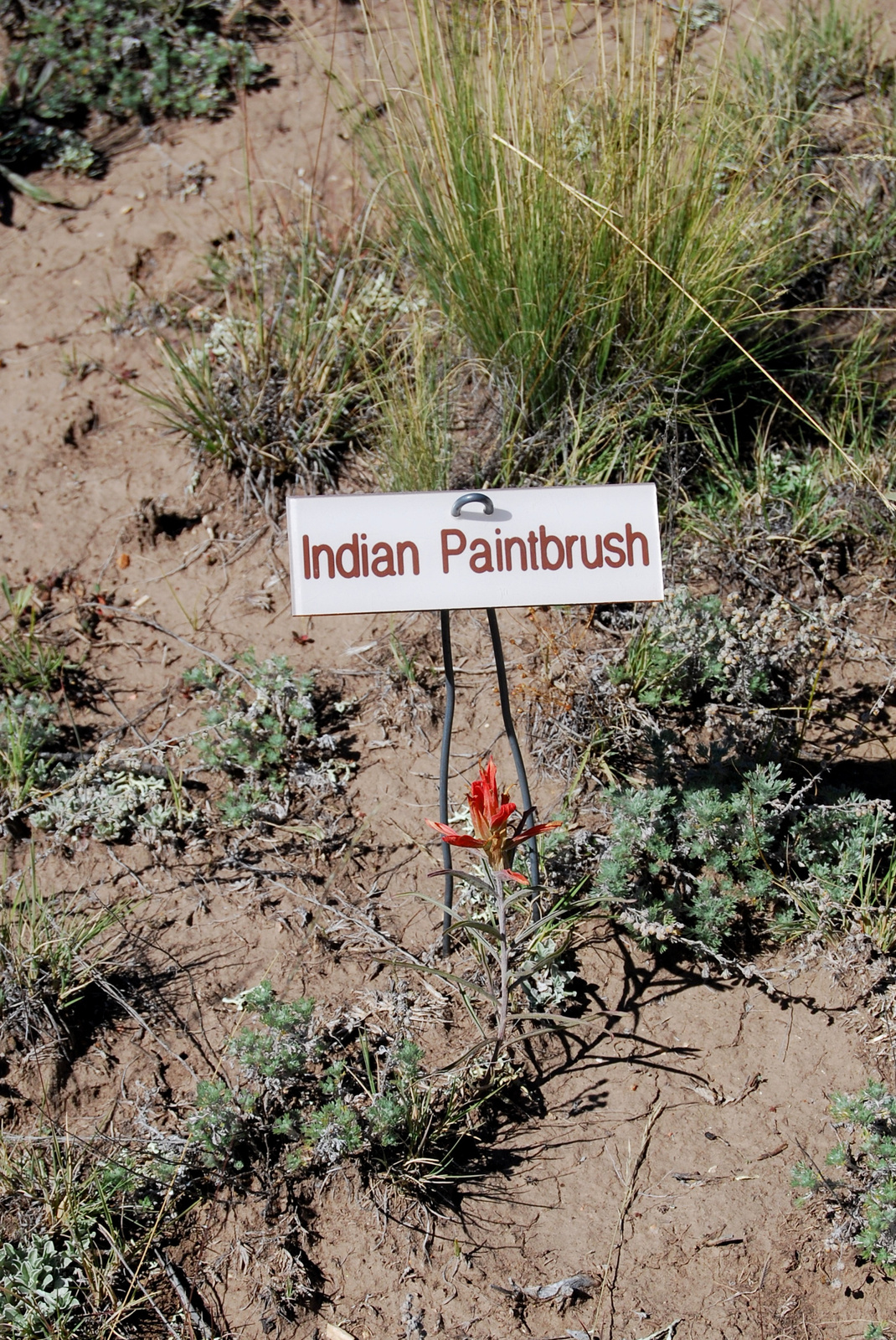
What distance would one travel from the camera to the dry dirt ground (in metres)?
1.95

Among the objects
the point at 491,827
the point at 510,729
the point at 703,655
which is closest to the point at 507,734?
the point at 510,729

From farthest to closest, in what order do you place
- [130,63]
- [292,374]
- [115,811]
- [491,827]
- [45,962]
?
[130,63], [292,374], [115,811], [45,962], [491,827]

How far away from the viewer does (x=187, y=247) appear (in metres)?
3.89

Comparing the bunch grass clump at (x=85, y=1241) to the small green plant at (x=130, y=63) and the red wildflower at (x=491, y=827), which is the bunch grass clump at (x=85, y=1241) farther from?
the small green plant at (x=130, y=63)

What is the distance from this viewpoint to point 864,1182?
197 cm

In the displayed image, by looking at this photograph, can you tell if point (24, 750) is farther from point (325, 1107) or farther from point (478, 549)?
point (478, 549)

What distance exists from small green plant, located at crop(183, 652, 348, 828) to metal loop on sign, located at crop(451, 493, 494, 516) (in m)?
0.94

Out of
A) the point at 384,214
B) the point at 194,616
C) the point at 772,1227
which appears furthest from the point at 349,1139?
the point at 384,214

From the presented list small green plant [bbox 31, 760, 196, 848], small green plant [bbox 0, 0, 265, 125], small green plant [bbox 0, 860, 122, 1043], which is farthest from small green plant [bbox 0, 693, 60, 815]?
small green plant [bbox 0, 0, 265, 125]

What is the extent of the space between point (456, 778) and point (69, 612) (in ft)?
4.16

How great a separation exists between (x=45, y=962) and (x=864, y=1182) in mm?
1681

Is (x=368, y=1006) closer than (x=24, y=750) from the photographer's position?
Yes

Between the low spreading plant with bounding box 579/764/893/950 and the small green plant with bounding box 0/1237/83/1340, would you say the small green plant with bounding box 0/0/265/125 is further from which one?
the small green plant with bounding box 0/1237/83/1340

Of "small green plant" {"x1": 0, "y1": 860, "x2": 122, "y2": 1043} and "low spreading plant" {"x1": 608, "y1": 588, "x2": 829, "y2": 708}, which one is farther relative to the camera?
"low spreading plant" {"x1": 608, "y1": 588, "x2": 829, "y2": 708}
